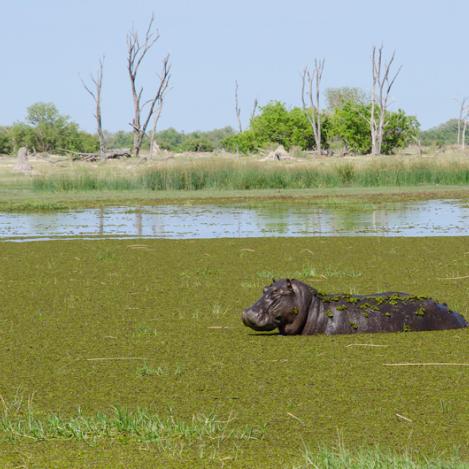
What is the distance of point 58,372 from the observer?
624cm

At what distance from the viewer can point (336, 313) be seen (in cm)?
738

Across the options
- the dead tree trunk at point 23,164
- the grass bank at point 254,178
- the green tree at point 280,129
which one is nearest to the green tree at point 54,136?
the green tree at point 280,129

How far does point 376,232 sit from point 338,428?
1236 centimetres

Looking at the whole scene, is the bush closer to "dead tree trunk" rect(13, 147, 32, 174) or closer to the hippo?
"dead tree trunk" rect(13, 147, 32, 174)

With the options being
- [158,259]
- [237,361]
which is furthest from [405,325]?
[158,259]

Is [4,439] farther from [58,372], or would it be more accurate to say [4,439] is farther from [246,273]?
[246,273]

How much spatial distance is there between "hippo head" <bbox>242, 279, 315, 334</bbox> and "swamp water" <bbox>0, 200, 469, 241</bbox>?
939 cm

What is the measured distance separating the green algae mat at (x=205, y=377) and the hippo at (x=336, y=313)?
0.46 ft

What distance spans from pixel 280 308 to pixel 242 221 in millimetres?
13434

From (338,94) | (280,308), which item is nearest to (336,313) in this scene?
(280,308)

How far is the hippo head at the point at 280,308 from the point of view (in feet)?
23.5

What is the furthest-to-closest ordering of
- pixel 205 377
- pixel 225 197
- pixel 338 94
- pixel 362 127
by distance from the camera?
1. pixel 338 94
2. pixel 362 127
3. pixel 225 197
4. pixel 205 377

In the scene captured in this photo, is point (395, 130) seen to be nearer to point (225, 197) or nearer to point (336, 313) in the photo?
point (225, 197)

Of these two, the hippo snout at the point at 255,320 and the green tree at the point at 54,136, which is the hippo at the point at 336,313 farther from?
the green tree at the point at 54,136
